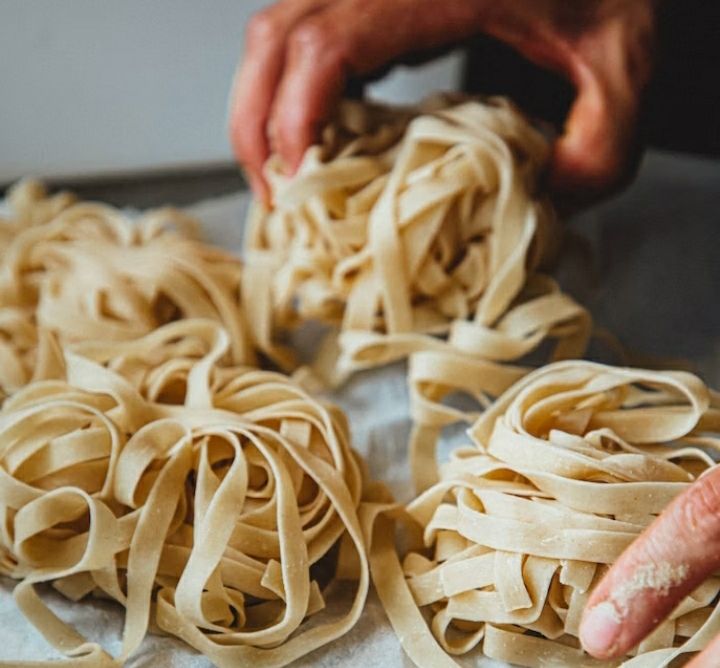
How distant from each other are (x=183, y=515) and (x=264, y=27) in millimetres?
472

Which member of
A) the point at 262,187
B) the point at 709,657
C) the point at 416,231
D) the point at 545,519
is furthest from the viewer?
the point at 262,187

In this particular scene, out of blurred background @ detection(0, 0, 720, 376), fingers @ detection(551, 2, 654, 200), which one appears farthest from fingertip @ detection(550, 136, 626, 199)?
blurred background @ detection(0, 0, 720, 376)

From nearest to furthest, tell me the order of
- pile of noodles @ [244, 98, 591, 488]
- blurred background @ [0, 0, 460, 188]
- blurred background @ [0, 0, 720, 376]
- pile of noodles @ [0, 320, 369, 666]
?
pile of noodles @ [0, 320, 369, 666]
pile of noodles @ [244, 98, 591, 488]
blurred background @ [0, 0, 720, 376]
blurred background @ [0, 0, 460, 188]

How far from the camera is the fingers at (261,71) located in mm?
891

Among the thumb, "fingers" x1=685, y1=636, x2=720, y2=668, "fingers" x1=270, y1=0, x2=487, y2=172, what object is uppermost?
"fingers" x1=270, y1=0, x2=487, y2=172

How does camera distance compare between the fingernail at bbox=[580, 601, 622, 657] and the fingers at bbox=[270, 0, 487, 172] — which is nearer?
the fingernail at bbox=[580, 601, 622, 657]

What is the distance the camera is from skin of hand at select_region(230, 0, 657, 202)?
2.83 feet

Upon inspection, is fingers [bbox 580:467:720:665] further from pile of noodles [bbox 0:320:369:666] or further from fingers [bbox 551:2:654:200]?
fingers [bbox 551:2:654:200]

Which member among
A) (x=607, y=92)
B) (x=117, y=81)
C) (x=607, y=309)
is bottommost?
(x=607, y=309)

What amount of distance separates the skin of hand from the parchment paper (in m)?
0.14

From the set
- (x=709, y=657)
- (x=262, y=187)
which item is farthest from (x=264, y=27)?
(x=709, y=657)

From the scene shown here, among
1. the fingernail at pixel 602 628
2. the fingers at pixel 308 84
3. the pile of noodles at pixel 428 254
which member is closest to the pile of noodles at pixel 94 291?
the pile of noodles at pixel 428 254

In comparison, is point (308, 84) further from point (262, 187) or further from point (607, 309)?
point (607, 309)

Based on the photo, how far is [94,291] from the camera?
0.89 meters
